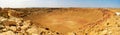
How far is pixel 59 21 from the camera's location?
22406 millimetres

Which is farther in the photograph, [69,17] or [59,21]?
[69,17]

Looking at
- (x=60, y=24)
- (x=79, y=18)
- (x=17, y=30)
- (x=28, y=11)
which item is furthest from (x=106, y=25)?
(x=28, y=11)

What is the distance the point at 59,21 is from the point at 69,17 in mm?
2474

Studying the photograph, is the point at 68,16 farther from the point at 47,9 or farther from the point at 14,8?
the point at 14,8

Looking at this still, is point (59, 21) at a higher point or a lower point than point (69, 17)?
higher

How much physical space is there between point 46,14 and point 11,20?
9.51 m

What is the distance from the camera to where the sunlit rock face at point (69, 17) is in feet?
68.1

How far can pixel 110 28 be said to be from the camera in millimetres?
14023

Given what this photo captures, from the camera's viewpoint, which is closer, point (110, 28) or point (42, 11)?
point (110, 28)

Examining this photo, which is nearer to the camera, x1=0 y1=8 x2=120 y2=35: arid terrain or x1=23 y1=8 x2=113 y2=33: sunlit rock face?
x1=0 y1=8 x2=120 y2=35: arid terrain

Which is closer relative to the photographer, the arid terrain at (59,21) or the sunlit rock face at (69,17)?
the arid terrain at (59,21)

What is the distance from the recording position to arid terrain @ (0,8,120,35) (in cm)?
1450

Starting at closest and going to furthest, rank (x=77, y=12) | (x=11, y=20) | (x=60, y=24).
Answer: (x=11, y=20)
(x=60, y=24)
(x=77, y=12)

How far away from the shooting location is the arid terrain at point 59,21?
47.6 feet
